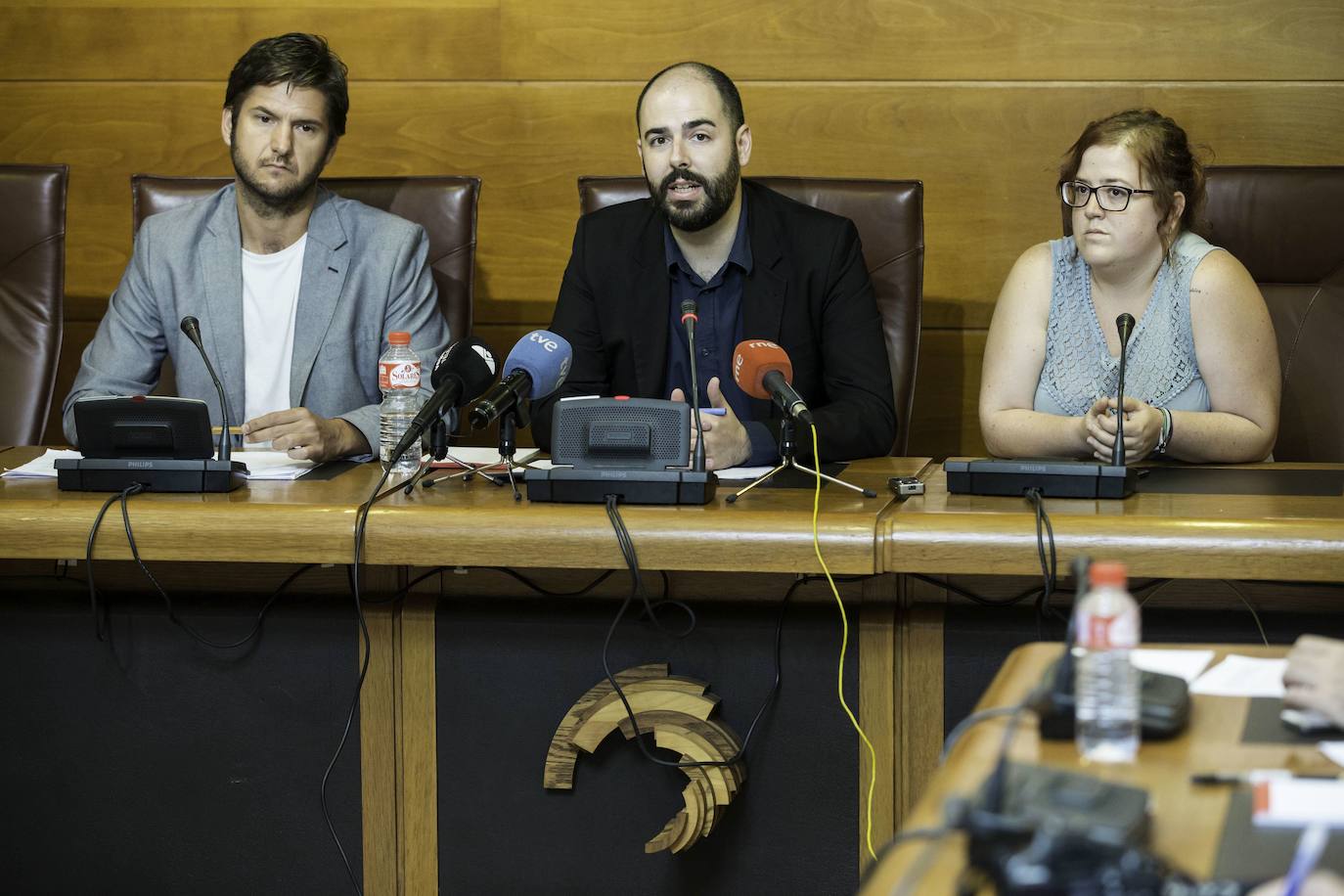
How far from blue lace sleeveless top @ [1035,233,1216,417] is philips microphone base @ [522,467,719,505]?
822mm

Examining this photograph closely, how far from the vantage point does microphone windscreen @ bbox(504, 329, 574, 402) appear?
6.17ft

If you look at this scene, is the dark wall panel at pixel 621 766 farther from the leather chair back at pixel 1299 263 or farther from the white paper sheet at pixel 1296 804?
the leather chair back at pixel 1299 263

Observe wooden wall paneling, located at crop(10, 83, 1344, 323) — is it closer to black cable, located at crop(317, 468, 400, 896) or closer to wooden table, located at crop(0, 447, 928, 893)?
wooden table, located at crop(0, 447, 928, 893)

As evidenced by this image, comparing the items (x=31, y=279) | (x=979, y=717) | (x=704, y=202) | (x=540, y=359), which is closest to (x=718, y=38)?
(x=704, y=202)

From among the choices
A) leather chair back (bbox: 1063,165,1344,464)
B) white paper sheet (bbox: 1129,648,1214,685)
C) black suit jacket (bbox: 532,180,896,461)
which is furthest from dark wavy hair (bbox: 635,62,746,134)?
white paper sheet (bbox: 1129,648,1214,685)

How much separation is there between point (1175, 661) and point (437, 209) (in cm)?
186

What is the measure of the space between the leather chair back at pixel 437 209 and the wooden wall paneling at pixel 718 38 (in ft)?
2.24

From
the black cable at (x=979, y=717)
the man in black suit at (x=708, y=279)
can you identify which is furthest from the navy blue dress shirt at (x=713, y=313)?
the black cable at (x=979, y=717)

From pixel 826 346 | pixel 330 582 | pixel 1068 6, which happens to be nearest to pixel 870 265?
pixel 826 346

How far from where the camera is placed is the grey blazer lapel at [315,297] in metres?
2.61

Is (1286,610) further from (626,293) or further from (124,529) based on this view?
(124,529)

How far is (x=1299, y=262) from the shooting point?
259cm

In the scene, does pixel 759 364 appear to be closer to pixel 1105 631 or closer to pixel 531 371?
pixel 531 371

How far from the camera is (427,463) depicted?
198cm
